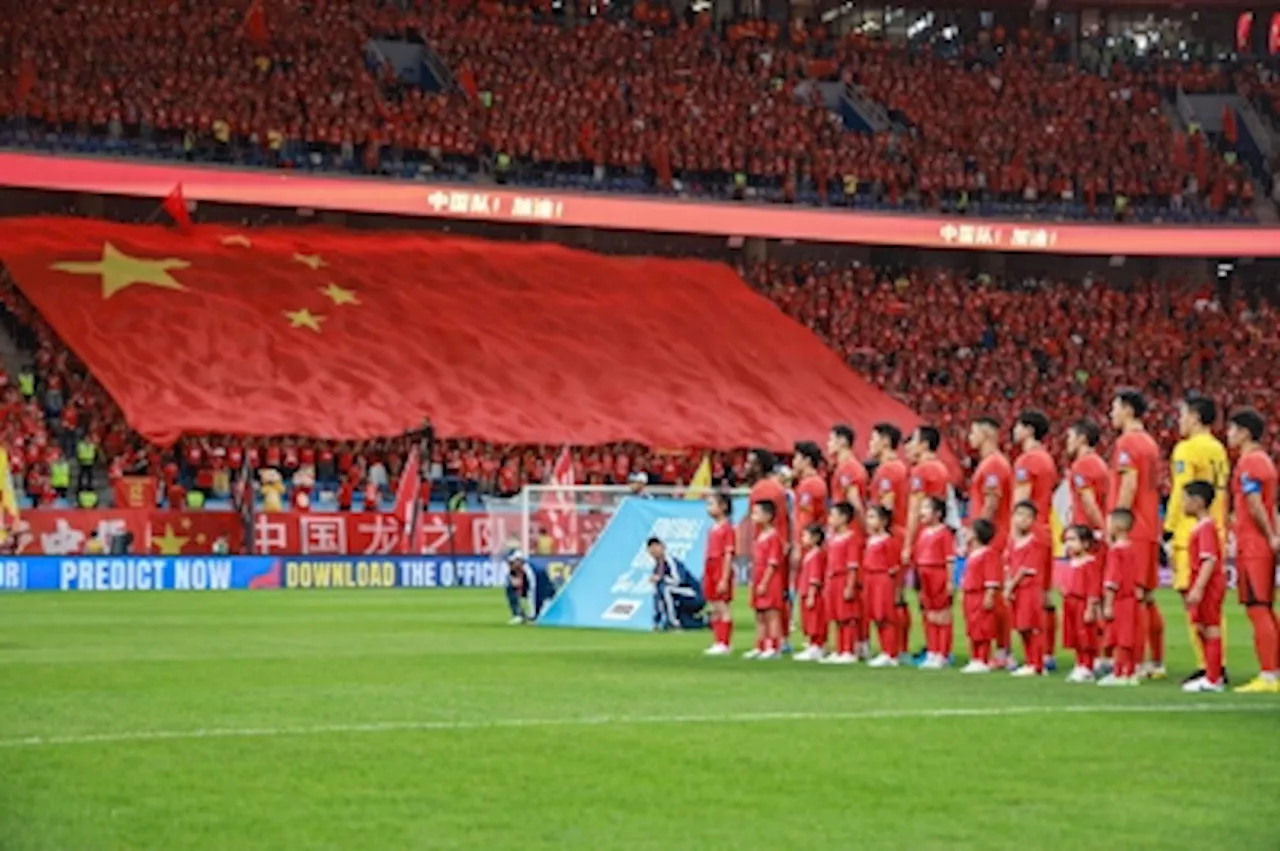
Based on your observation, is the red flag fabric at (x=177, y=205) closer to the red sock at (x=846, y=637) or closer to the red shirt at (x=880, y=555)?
the red sock at (x=846, y=637)

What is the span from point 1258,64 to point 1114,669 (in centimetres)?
5259

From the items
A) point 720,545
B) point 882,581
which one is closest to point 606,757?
point 882,581

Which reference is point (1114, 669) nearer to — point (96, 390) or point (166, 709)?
point (166, 709)

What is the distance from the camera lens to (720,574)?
2089 centimetres

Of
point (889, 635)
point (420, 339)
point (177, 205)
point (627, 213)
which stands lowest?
point (889, 635)

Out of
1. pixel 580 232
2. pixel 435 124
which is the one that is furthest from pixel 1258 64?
pixel 435 124

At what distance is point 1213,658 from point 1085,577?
1.55m

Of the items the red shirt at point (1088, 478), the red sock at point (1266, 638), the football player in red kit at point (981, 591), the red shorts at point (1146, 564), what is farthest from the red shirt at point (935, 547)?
the red sock at point (1266, 638)

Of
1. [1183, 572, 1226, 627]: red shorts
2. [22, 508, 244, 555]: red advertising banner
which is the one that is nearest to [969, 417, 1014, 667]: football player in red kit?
[1183, 572, 1226, 627]: red shorts

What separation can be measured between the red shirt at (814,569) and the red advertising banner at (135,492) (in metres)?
21.8

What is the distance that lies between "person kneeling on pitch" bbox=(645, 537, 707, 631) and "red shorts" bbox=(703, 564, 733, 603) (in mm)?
3194

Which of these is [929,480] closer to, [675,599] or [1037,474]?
[1037,474]

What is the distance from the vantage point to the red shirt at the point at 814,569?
19391 millimetres

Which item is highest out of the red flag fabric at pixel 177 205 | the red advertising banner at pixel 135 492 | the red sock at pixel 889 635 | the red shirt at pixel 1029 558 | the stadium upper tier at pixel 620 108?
the stadium upper tier at pixel 620 108
